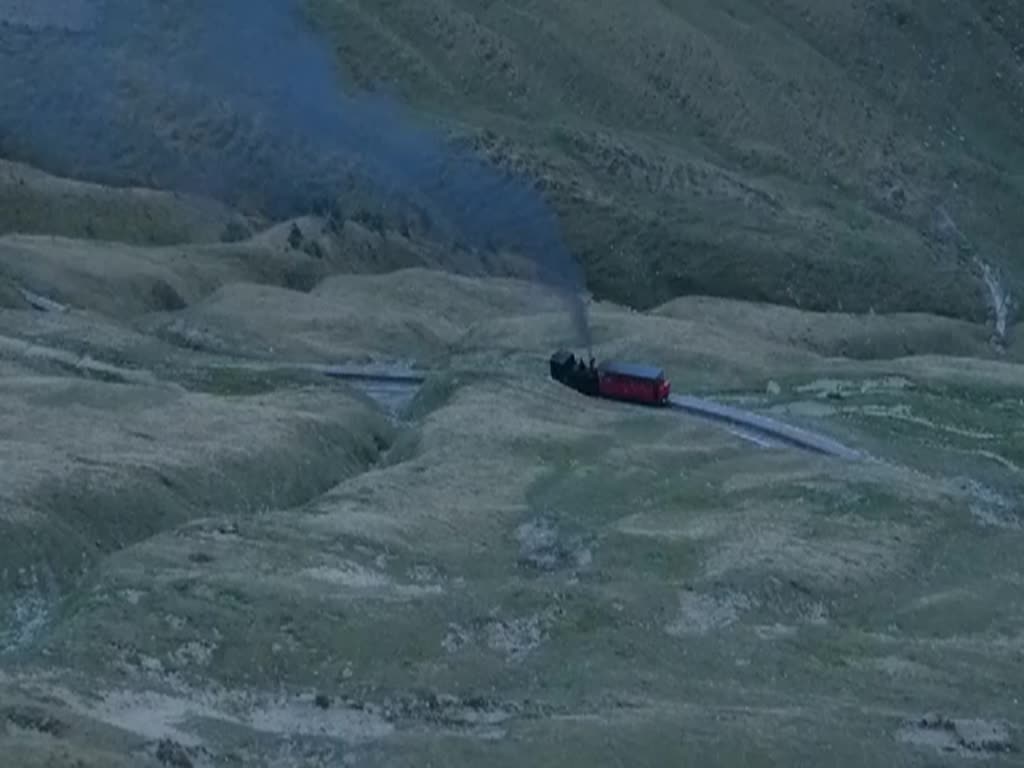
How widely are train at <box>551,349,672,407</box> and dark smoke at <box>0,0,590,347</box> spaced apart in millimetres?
59119

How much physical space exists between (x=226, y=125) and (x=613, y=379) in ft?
250

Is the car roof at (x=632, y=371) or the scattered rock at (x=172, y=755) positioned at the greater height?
the scattered rock at (x=172, y=755)

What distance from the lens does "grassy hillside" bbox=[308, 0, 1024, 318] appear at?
509ft

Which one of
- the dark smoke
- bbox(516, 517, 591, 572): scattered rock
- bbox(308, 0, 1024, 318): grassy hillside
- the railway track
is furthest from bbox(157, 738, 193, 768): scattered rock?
bbox(308, 0, 1024, 318): grassy hillside

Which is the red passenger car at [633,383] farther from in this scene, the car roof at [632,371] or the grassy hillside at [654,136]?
the grassy hillside at [654,136]

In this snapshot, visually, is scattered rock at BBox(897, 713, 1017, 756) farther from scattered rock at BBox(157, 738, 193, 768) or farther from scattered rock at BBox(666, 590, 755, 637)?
scattered rock at BBox(157, 738, 193, 768)

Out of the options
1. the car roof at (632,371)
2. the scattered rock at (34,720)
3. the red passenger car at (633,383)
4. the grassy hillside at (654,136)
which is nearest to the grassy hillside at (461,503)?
the scattered rock at (34,720)

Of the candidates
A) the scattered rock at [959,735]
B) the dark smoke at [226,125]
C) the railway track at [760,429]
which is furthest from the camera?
the dark smoke at [226,125]

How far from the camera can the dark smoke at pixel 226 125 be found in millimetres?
145500

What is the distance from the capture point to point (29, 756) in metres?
31.4

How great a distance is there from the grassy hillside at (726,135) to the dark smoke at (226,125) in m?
7.41

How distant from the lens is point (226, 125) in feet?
484

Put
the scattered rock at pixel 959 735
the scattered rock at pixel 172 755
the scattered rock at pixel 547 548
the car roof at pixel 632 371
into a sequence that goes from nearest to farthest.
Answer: the scattered rock at pixel 172 755 < the scattered rock at pixel 959 735 < the scattered rock at pixel 547 548 < the car roof at pixel 632 371

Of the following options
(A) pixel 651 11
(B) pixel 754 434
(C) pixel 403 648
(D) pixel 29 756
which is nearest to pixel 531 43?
(A) pixel 651 11
